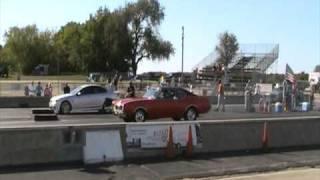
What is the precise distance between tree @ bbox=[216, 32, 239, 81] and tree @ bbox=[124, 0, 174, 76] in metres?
8.75

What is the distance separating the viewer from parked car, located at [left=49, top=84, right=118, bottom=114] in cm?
3094

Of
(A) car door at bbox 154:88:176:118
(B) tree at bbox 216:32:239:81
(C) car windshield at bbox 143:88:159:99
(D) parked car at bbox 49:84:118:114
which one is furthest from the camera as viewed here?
(B) tree at bbox 216:32:239:81

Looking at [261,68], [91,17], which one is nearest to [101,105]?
[261,68]

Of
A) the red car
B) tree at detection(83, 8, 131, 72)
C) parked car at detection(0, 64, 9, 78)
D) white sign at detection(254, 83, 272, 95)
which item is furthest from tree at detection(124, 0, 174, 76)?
the red car

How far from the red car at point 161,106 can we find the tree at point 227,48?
65873 millimetres

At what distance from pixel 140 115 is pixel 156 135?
9.53m

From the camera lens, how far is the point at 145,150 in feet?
50.8

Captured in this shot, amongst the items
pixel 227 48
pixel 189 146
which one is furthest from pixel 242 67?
pixel 189 146

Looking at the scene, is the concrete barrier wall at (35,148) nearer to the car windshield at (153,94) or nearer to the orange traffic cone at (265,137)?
the orange traffic cone at (265,137)

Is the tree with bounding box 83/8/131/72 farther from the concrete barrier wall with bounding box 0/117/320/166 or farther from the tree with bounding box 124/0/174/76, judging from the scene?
the concrete barrier wall with bounding box 0/117/320/166

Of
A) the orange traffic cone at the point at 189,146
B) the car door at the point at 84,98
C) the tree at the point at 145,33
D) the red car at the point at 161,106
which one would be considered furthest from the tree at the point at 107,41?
the orange traffic cone at the point at 189,146

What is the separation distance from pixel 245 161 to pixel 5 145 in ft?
18.4

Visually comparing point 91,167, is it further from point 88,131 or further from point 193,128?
point 193,128

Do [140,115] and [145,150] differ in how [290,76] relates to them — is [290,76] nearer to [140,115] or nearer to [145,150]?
[140,115]
